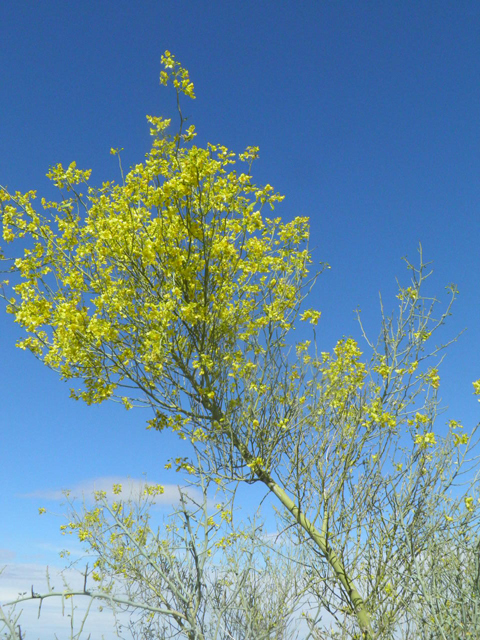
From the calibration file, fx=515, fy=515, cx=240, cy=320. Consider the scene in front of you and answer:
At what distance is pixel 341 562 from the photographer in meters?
5.32

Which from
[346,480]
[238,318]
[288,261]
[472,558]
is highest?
[288,261]

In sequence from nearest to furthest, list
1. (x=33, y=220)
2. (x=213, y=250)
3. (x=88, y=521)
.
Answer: (x=213, y=250), (x=33, y=220), (x=88, y=521)

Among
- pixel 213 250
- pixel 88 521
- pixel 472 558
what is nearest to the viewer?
pixel 472 558

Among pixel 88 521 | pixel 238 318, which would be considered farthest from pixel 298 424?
pixel 88 521

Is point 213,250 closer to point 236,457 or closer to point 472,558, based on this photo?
point 236,457

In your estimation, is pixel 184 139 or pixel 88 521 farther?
pixel 88 521

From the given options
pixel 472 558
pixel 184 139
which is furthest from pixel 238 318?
pixel 472 558

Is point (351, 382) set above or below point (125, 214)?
below

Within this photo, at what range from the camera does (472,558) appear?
5.12 meters

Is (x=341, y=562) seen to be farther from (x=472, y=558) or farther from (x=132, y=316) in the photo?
(x=132, y=316)

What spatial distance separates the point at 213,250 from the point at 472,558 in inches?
161

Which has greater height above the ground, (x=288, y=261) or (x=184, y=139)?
(x=184, y=139)

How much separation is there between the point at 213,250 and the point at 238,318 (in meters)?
0.91

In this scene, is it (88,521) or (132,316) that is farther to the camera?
(88,521)
